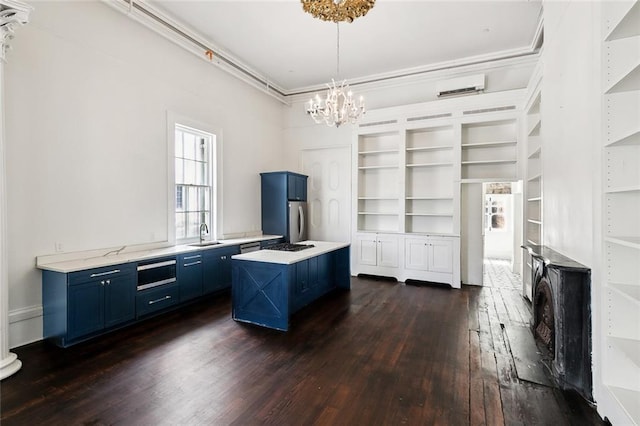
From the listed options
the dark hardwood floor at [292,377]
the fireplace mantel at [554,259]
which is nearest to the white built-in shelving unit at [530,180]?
the dark hardwood floor at [292,377]

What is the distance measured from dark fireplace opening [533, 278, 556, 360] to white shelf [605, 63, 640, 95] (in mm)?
1676

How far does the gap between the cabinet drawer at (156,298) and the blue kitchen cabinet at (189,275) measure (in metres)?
0.11

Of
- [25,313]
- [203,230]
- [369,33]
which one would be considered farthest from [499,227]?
[25,313]

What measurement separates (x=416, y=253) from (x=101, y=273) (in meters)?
5.03

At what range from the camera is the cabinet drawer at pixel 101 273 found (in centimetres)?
315

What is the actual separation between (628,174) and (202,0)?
4.96 meters

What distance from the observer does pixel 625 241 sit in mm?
1911

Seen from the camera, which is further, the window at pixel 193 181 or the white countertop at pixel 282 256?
the window at pixel 193 181

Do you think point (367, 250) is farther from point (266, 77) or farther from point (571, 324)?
point (266, 77)

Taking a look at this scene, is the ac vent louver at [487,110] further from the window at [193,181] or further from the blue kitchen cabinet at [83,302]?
the blue kitchen cabinet at [83,302]

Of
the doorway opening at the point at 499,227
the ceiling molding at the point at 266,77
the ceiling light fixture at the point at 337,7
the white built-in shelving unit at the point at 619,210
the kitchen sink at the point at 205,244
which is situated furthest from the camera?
the doorway opening at the point at 499,227

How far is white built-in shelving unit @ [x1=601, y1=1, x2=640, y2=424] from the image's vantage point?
2057 millimetres

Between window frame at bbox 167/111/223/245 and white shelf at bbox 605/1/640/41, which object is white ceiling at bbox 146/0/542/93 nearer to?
window frame at bbox 167/111/223/245

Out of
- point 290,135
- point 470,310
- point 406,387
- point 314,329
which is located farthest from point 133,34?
point 470,310
